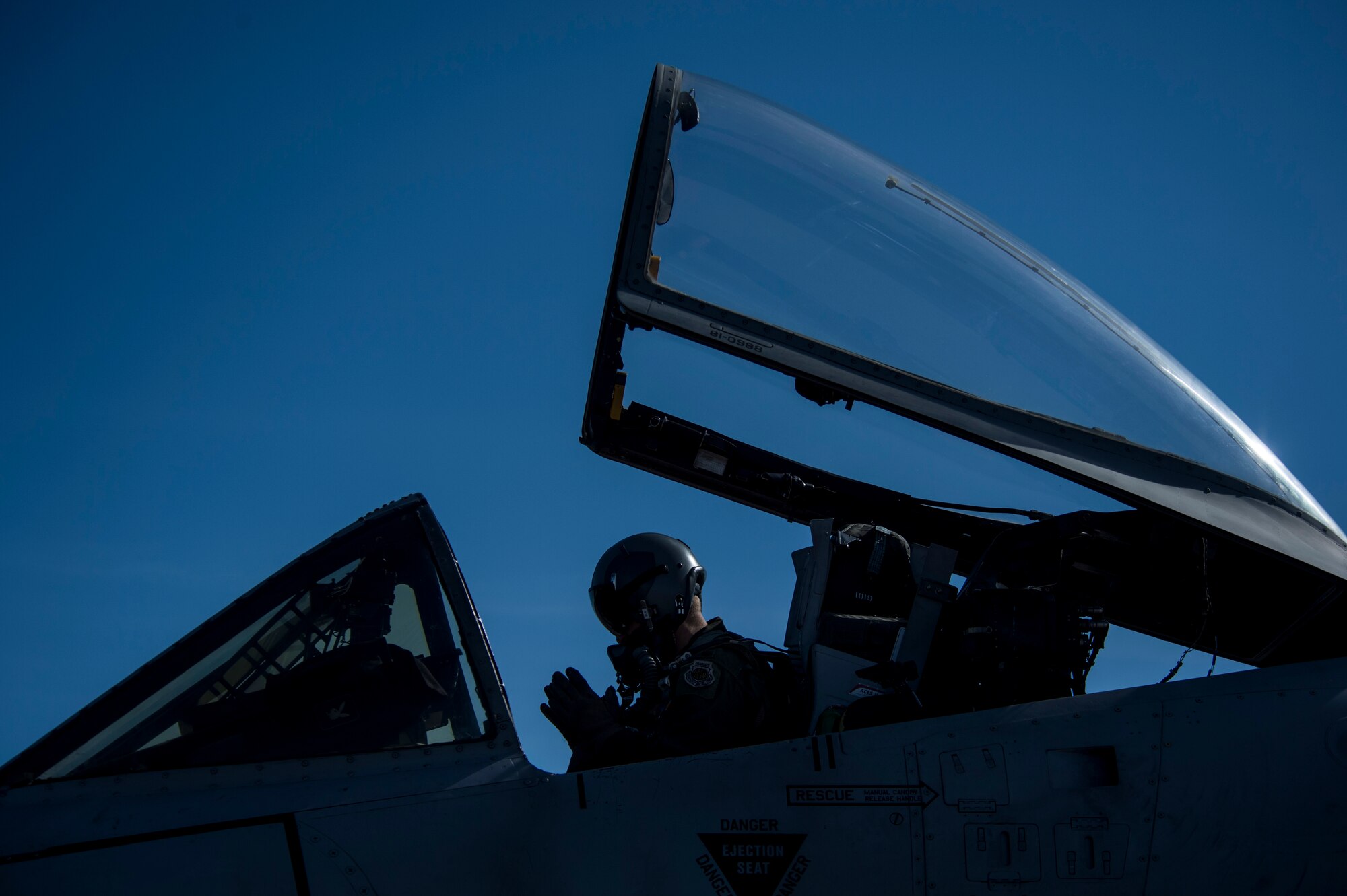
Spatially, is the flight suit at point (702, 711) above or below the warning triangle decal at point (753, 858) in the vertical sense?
above

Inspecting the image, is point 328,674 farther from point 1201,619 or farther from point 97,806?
point 1201,619

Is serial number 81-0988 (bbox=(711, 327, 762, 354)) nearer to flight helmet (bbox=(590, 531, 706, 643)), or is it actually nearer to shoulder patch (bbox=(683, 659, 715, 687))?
shoulder patch (bbox=(683, 659, 715, 687))

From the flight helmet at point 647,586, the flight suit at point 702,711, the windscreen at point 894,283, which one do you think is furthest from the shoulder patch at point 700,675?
the windscreen at point 894,283

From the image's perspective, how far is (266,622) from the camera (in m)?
3.39

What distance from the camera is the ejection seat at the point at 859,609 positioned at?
12.5 ft

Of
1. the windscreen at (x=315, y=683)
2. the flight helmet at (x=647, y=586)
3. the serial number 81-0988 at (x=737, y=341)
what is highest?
the serial number 81-0988 at (x=737, y=341)

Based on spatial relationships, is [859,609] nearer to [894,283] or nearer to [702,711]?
[702,711]

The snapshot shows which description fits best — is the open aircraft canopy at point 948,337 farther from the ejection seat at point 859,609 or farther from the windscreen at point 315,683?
the windscreen at point 315,683

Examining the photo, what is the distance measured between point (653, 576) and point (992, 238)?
2131 millimetres

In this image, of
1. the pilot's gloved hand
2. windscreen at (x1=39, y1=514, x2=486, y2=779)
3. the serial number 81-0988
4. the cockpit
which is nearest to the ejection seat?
the cockpit

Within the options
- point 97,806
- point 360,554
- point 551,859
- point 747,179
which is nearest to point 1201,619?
point 747,179

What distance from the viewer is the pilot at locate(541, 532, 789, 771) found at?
3.38 metres

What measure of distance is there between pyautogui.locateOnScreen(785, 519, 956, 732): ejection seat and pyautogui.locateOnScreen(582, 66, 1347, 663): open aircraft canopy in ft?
1.86

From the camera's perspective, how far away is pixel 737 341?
11.7ft
